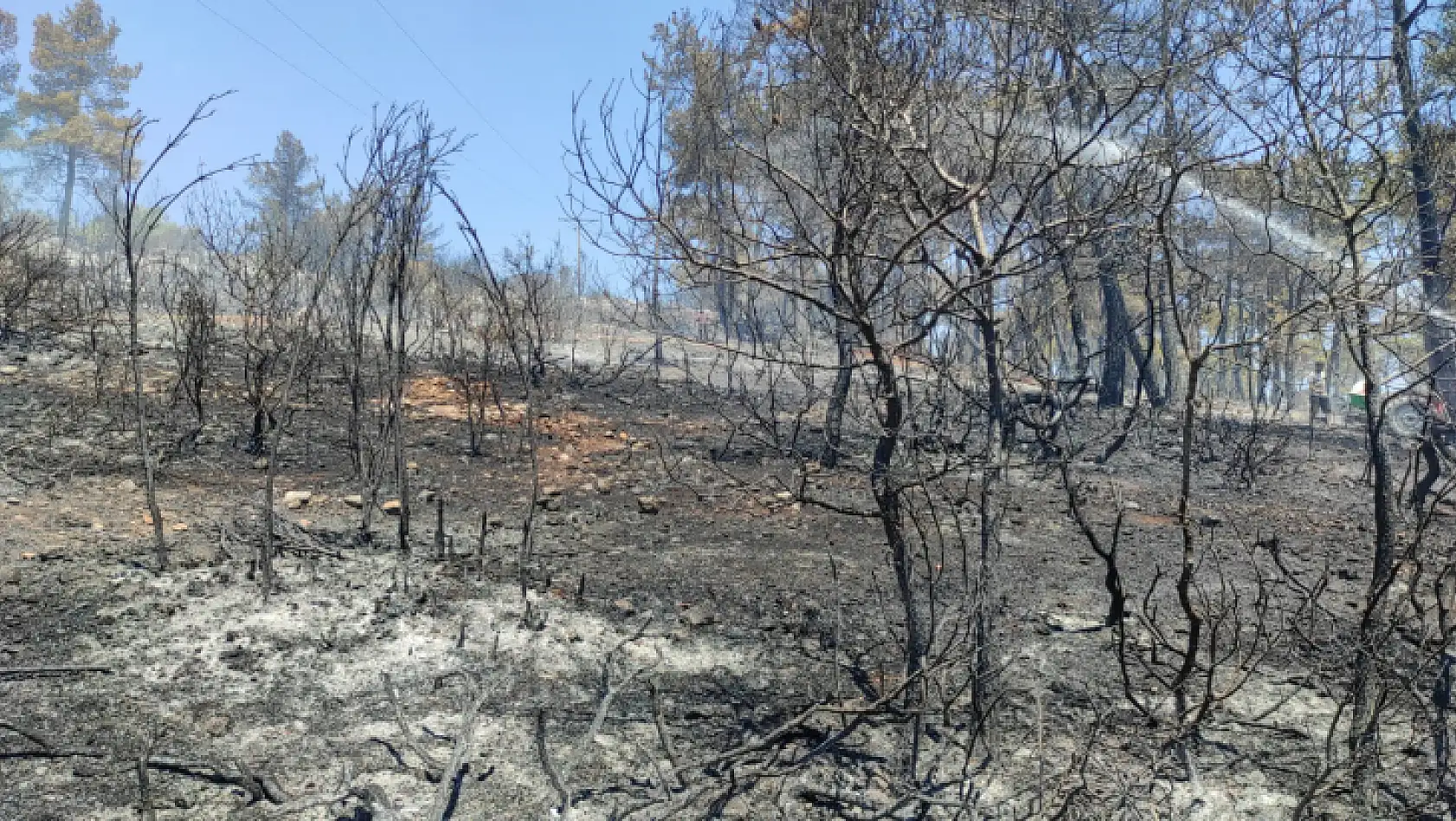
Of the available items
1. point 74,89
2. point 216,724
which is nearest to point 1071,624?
point 216,724

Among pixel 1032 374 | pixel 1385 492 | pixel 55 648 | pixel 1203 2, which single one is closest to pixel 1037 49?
pixel 1032 374

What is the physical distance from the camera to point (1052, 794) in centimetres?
275

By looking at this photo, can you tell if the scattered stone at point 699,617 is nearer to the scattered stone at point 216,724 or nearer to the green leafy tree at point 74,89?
the scattered stone at point 216,724

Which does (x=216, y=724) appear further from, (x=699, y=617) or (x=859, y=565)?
(x=859, y=565)

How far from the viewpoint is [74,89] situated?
39188 mm

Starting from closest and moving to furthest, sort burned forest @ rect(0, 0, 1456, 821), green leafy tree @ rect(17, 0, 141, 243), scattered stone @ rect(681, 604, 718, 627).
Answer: burned forest @ rect(0, 0, 1456, 821), scattered stone @ rect(681, 604, 718, 627), green leafy tree @ rect(17, 0, 141, 243)

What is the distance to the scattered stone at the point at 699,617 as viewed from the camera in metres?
3.99

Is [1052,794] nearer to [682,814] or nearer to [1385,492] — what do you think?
[682,814]

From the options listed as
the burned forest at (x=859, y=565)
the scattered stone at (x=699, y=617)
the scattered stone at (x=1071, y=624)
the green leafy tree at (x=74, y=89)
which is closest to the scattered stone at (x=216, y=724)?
the burned forest at (x=859, y=565)

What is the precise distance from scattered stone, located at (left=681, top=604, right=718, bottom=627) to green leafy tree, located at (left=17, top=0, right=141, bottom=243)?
4287cm

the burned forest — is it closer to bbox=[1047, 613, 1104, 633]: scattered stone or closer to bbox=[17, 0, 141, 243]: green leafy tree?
bbox=[1047, 613, 1104, 633]: scattered stone

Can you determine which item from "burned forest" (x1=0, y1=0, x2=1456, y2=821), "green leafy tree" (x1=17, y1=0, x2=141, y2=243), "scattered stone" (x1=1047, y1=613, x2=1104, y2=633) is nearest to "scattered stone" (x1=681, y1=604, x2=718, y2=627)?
"burned forest" (x1=0, y1=0, x2=1456, y2=821)

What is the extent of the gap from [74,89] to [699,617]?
48061 millimetres

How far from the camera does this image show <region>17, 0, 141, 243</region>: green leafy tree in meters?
37.8
